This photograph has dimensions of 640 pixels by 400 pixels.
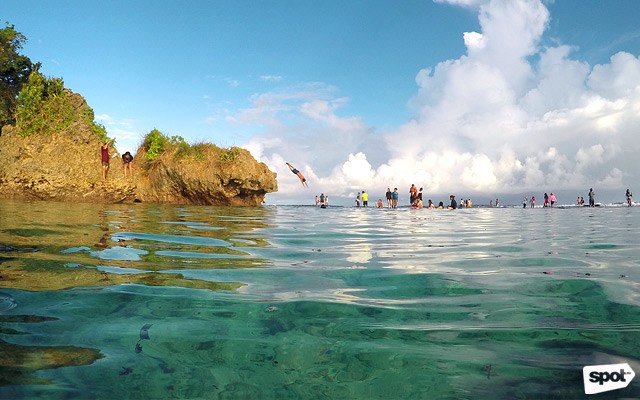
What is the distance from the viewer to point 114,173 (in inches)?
827

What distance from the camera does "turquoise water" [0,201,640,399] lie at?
5.86 feet

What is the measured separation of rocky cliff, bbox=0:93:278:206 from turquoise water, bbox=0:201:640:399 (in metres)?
17.8

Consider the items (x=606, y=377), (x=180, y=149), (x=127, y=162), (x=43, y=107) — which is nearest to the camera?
(x=606, y=377)

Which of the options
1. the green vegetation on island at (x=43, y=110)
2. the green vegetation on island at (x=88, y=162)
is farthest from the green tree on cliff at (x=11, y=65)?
the green vegetation on island at (x=43, y=110)

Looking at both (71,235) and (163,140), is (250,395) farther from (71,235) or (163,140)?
(163,140)

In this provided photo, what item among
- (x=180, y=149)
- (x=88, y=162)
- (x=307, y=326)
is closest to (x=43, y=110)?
(x=88, y=162)

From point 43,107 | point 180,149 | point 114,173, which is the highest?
point 43,107

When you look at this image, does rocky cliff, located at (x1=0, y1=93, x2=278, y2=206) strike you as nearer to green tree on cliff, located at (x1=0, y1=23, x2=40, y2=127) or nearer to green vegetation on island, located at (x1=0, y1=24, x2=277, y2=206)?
green vegetation on island, located at (x1=0, y1=24, x2=277, y2=206)

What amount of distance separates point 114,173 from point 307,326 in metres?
21.7

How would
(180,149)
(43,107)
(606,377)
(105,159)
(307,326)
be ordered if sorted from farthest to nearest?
(180,149) < (43,107) < (105,159) < (307,326) < (606,377)

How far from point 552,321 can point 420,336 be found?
0.94 meters

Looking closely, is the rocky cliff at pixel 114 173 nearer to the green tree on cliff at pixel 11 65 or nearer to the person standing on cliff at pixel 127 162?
the person standing on cliff at pixel 127 162

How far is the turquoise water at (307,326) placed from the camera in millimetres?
1786

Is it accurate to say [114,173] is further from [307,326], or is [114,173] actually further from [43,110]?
[307,326]
